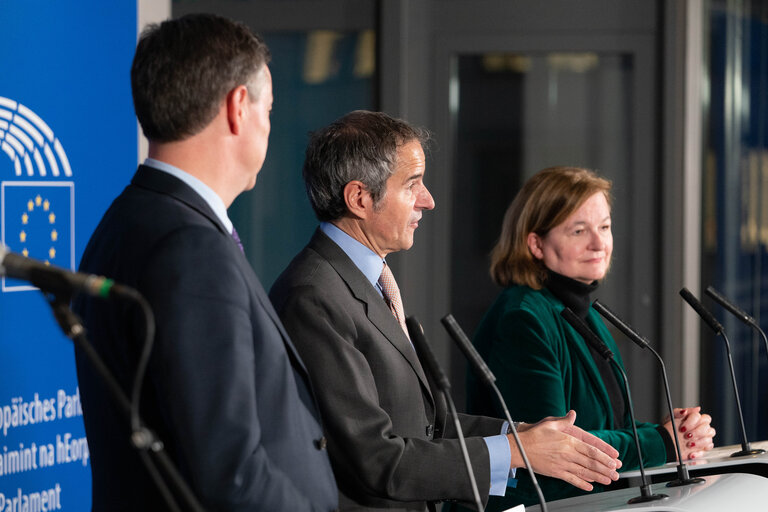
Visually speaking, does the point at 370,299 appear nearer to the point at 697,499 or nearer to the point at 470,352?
the point at 470,352

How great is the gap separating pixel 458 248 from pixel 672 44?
1.43m

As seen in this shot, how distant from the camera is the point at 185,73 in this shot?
1428 mm

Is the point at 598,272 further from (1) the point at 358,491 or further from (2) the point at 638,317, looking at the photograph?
(2) the point at 638,317

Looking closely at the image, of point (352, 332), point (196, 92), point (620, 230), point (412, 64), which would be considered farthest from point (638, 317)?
point (196, 92)

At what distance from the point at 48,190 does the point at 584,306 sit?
143 cm

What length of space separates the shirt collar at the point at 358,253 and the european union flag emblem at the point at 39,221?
74 centimetres

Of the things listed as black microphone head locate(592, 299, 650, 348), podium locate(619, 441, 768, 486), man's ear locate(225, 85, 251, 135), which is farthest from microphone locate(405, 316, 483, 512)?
podium locate(619, 441, 768, 486)

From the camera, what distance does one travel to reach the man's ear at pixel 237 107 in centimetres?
146

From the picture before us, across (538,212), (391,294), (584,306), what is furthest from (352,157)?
(584,306)

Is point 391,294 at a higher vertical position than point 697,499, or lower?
higher

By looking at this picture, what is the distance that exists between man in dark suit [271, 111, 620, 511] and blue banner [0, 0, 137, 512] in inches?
28.2

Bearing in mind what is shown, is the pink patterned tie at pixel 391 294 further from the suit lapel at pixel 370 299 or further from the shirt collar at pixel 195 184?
the shirt collar at pixel 195 184

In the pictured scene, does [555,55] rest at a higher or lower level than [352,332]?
higher

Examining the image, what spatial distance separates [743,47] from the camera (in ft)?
15.7
